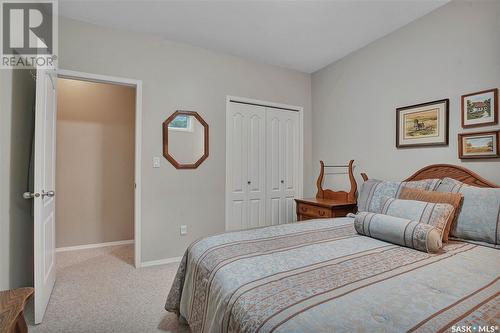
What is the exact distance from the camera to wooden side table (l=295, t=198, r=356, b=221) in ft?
9.33

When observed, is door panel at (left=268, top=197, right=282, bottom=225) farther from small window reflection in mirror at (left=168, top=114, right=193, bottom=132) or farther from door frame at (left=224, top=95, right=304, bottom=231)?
small window reflection in mirror at (left=168, top=114, right=193, bottom=132)

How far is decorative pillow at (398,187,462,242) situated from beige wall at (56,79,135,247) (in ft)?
11.8

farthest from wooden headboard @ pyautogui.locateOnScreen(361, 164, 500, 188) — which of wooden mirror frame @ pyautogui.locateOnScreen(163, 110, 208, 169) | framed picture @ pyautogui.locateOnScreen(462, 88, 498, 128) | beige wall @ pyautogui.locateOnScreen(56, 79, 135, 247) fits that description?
beige wall @ pyautogui.locateOnScreen(56, 79, 135, 247)

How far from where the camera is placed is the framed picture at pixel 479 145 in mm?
1954

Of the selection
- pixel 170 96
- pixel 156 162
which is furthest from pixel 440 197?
pixel 170 96

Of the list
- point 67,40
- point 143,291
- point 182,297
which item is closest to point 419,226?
point 182,297

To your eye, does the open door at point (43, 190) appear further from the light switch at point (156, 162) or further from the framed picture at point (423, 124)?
the framed picture at point (423, 124)

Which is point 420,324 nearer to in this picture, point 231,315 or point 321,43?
point 231,315

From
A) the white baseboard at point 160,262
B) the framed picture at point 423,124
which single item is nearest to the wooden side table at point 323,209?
the framed picture at point 423,124

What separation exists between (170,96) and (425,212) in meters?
2.72

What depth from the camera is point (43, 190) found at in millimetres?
1844

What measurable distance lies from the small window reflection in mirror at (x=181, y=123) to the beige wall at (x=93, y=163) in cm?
122

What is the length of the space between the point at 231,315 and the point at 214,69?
293 centimetres

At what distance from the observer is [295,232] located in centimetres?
183
